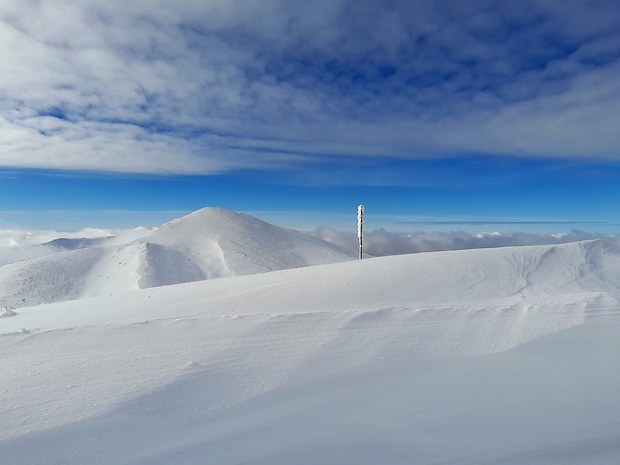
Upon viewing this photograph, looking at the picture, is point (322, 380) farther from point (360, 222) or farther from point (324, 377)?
point (360, 222)

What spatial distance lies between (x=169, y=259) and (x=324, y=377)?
102ft

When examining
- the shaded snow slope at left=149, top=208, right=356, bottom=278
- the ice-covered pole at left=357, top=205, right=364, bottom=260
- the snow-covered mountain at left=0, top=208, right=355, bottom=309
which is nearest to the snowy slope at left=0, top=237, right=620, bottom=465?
the ice-covered pole at left=357, top=205, right=364, bottom=260

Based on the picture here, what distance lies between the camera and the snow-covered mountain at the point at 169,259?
88.3ft

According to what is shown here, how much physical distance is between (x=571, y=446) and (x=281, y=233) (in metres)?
41.7

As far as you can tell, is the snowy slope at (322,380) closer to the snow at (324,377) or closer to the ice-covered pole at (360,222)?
the snow at (324,377)

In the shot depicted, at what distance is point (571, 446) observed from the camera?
2.72 meters

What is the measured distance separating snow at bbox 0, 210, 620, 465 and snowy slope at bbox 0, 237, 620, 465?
0.02 m

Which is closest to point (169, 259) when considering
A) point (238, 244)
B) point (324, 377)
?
point (238, 244)

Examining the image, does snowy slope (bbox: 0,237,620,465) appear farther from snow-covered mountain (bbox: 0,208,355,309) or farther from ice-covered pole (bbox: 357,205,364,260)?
snow-covered mountain (bbox: 0,208,355,309)

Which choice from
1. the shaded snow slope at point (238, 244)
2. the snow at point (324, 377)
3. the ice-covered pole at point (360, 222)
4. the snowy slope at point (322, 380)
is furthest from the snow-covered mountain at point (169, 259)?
the snowy slope at point (322, 380)

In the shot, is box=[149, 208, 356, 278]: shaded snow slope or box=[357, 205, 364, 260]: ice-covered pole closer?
box=[357, 205, 364, 260]: ice-covered pole

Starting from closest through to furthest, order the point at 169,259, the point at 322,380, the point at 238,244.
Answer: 1. the point at 322,380
2. the point at 169,259
3. the point at 238,244

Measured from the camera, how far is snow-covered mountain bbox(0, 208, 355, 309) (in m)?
26.9

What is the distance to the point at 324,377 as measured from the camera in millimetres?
3656
